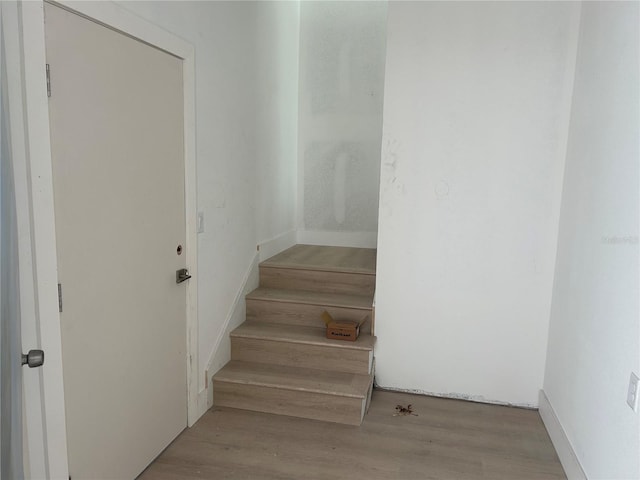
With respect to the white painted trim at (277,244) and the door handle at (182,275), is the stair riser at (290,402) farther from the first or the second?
the white painted trim at (277,244)

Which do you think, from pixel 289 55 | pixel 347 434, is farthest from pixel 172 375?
pixel 289 55

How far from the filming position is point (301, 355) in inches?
125

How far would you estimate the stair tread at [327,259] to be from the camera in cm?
367

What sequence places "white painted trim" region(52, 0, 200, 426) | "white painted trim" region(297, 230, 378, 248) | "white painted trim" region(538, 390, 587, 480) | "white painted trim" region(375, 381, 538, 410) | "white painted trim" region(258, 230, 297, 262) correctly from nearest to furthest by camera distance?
"white painted trim" region(52, 0, 200, 426), "white painted trim" region(538, 390, 587, 480), "white painted trim" region(375, 381, 538, 410), "white painted trim" region(258, 230, 297, 262), "white painted trim" region(297, 230, 378, 248)

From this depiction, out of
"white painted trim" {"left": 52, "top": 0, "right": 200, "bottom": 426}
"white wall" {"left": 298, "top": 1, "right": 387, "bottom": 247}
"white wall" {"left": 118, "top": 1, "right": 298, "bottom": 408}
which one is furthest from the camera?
"white wall" {"left": 298, "top": 1, "right": 387, "bottom": 247}

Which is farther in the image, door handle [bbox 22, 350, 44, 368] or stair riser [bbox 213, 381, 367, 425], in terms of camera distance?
stair riser [bbox 213, 381, 367, 425]

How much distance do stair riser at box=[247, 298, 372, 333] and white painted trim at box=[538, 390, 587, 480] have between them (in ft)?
3.92

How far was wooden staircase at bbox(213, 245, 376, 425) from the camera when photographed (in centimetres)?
291

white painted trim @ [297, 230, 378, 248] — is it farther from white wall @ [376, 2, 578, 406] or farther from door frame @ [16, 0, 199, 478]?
door frame @ [16, 0, 199, 478]

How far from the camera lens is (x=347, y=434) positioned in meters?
2.73

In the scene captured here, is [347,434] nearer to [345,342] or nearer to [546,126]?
[345,342]

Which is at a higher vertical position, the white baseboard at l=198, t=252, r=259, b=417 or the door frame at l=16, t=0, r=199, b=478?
the door frame at l=16, t=0, r=199, b=478

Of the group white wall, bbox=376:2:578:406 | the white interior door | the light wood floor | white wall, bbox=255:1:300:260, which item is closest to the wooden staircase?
the light wood floor

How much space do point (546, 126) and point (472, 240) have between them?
81 cm
